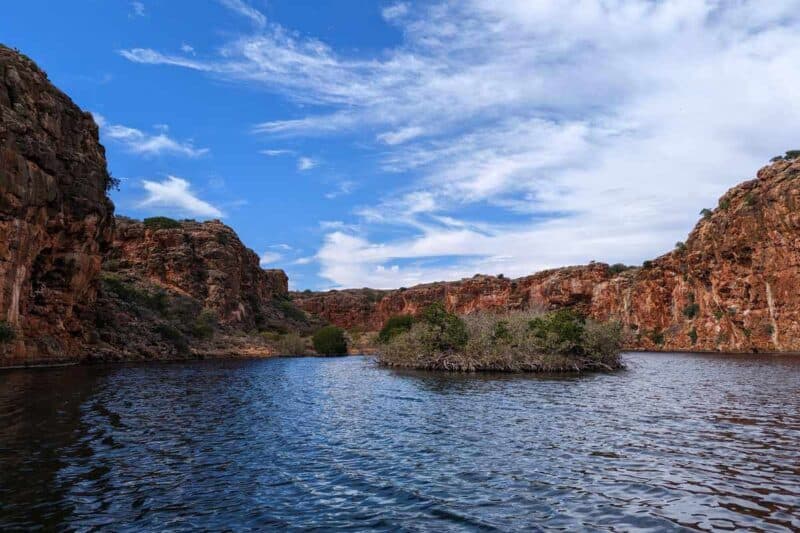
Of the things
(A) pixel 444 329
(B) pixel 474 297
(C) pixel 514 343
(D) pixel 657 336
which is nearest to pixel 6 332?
(A) pixel 444 329

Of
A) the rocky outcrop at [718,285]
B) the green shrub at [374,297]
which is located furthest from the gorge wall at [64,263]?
the green shrub at [374,297]

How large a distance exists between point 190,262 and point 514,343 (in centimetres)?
7432

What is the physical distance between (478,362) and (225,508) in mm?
36367

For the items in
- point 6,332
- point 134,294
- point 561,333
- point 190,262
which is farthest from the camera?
point 190,262

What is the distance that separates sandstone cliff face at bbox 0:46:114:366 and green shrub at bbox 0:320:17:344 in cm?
41

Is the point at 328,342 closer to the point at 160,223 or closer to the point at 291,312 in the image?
the point at 160,223

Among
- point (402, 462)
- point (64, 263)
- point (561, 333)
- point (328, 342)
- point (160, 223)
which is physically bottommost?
point (402, 462)

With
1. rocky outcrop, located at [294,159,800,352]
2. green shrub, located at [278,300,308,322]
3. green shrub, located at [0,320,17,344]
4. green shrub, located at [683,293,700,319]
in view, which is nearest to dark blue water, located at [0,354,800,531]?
green shrub, located at [0,320,17,344]

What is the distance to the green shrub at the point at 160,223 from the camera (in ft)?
347

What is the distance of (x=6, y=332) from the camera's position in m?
39.8

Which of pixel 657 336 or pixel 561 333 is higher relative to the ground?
pixel 561 333

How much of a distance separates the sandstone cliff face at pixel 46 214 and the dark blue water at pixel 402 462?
19026 mm

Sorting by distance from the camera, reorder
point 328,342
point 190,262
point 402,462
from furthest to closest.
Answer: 1. point 328,342
2. point 190,262
3. point 402,462

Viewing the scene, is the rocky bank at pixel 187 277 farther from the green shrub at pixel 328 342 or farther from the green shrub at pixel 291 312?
the green shrub at pixel 328 342
